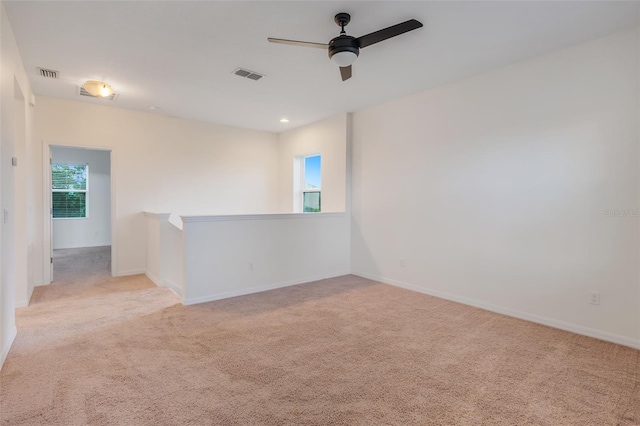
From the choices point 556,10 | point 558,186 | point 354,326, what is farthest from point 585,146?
point 354,326

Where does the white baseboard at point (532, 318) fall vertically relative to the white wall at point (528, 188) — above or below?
below

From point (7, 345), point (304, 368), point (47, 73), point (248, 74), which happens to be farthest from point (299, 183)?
point (7, 345)

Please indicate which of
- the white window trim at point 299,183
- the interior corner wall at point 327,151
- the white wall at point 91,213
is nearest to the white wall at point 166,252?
the interior corner wall at point 327,151

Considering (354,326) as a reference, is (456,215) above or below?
above

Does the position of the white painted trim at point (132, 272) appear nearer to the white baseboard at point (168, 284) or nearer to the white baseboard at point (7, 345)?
the white baseboard at point (168, 284)

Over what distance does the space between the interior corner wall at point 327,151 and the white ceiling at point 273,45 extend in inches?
42.0

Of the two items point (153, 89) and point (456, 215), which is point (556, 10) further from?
point (153, 89)

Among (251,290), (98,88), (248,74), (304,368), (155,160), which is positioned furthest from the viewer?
(155,160)

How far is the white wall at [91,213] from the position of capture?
780 cm

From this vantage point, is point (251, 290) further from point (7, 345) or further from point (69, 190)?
point (69, 190)

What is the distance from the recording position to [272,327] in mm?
3055

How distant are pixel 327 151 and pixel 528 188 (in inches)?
125

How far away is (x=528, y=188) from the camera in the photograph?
10.7 ft

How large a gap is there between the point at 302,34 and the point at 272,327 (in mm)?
2683
